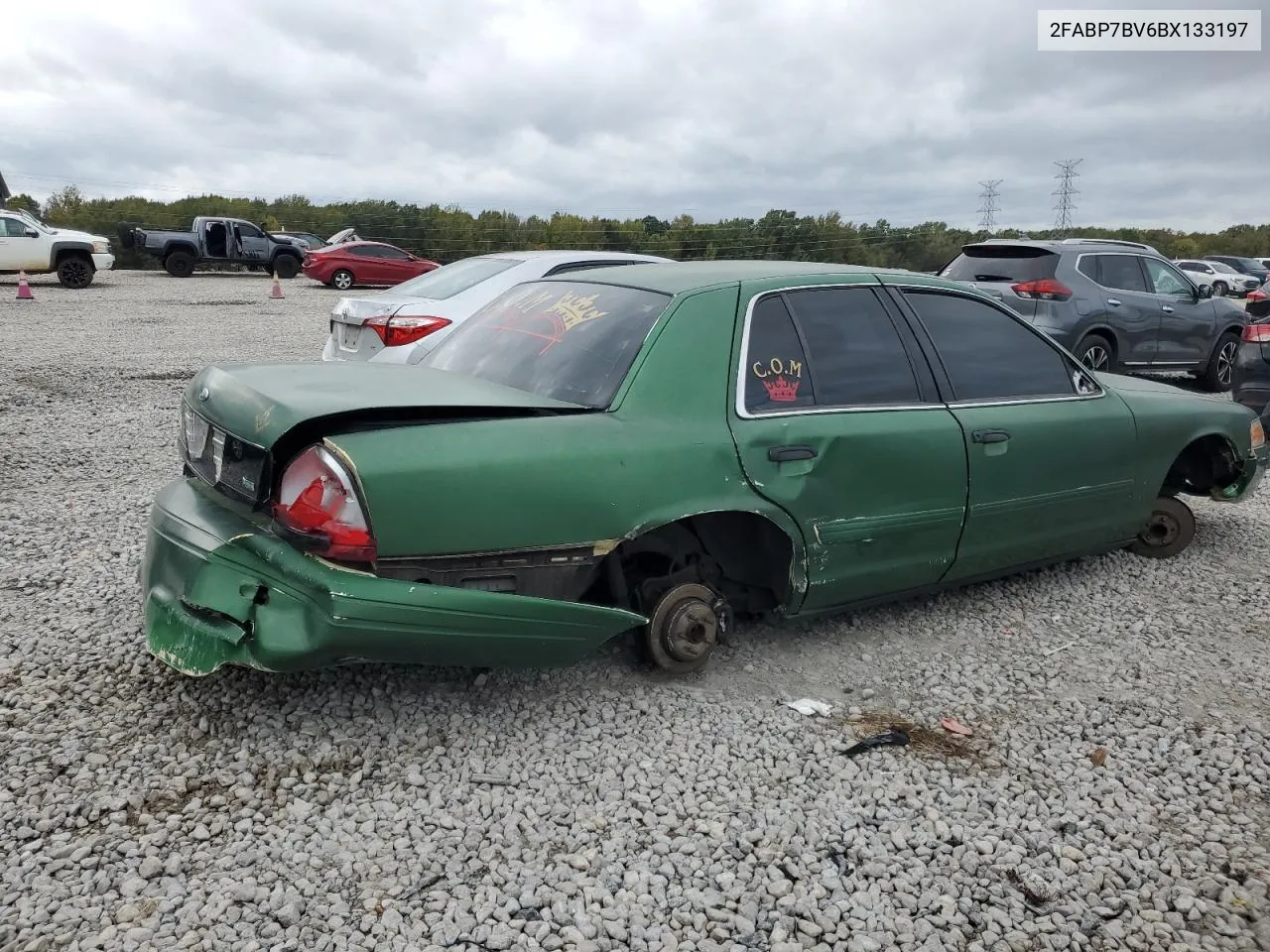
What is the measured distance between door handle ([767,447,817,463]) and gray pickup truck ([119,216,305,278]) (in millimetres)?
25077

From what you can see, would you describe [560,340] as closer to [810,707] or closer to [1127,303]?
[810,707]

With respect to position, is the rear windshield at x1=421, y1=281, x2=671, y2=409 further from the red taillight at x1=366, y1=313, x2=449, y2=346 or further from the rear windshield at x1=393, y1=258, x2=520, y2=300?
the rear windshield at x1=393, y1=258, x2=520, y2=300

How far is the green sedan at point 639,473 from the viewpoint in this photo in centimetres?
274

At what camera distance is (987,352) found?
411 centimetres

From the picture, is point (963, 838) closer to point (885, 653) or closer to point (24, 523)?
point (885, 653)

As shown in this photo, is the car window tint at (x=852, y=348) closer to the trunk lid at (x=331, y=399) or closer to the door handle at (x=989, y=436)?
the door handle at (x=989, y=436)

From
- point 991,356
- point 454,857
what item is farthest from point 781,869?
point 991,356

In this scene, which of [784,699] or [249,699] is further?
[784,699]

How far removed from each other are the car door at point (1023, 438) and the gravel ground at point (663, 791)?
1.13ft

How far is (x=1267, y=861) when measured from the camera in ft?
8.42

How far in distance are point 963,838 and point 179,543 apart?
243 cm

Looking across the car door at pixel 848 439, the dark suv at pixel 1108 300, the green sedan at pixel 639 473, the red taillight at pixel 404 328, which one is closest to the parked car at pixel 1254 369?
the dark suv at pixel 1108 300

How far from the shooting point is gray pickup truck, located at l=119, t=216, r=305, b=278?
26.1m

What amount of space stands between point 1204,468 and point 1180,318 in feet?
19.0
